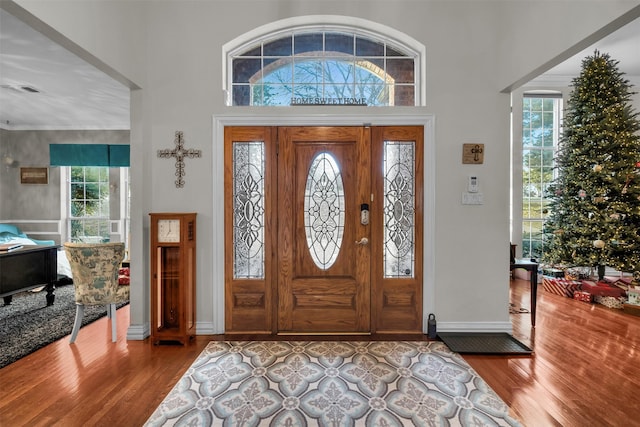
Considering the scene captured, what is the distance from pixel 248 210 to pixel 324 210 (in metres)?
0.77

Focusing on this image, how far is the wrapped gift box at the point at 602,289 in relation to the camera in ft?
13.6

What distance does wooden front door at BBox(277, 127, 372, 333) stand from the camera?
3197mm

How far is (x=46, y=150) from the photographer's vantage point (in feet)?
20.5

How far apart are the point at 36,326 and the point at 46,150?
442 centimetres

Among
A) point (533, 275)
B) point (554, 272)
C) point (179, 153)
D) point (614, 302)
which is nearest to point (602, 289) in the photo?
point (614, 302)

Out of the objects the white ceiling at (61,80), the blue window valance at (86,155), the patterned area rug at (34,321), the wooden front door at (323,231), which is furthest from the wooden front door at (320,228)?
the blue window valance at (86,155)

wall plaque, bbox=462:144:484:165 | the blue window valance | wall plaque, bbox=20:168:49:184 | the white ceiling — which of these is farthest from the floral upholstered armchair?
wall plaque, bbox=20:168:49:184

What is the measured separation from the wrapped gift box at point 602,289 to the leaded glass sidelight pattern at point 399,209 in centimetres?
299

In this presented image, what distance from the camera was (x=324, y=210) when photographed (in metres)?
3.23

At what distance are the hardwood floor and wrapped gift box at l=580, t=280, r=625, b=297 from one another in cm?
93

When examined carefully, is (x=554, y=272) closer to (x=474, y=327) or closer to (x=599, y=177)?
(x=599, y=177)

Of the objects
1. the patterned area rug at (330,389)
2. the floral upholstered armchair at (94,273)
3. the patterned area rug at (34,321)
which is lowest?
the patterned area rug at (330,389)

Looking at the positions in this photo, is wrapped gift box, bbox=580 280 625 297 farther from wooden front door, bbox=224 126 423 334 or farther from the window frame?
wooden front door, bbox=224 126 423 334

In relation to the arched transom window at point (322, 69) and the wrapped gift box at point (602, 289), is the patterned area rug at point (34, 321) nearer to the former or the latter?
the arched transom window at point (322, 69)
